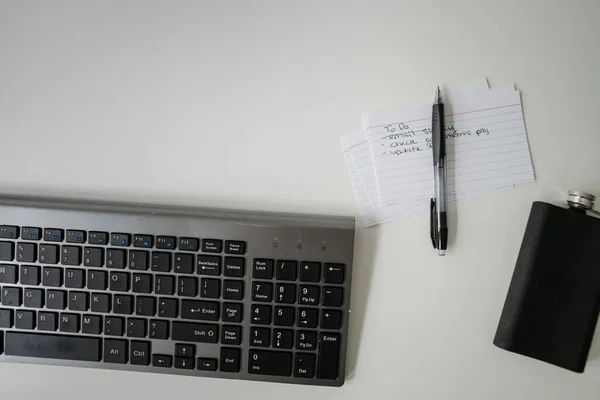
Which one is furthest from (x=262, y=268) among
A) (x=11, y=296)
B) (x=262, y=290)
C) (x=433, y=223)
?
(x=11, y=296)

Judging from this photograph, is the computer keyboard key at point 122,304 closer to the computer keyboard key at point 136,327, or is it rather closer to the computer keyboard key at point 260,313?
the computer keyboard key at point 136,327

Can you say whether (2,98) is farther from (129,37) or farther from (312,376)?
(312,376)

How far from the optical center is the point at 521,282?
630 millimetres

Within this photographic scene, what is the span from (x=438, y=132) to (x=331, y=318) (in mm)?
280

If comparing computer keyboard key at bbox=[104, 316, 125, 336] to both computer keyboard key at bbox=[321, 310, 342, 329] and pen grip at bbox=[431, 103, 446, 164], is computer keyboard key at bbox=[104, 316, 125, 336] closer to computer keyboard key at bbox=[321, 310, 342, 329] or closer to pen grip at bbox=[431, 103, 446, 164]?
computer keyboard key at bbox=[321, 310, 342, 329]

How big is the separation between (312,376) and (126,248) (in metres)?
0.30

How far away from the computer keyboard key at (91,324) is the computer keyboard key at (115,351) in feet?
0.06

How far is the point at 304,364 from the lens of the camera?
646mm

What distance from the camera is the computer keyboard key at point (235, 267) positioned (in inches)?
24.9

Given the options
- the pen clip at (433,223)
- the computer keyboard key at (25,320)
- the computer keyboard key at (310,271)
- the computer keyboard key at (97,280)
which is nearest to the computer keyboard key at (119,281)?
the computer keyboard key at (97,280)

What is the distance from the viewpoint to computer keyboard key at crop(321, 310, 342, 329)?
25.1 inches

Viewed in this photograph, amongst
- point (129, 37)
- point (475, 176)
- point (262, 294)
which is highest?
point (129, 37)

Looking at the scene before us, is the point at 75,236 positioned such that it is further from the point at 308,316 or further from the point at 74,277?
the point at 308,316

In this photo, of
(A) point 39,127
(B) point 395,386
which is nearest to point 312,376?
(B) point 395,386
